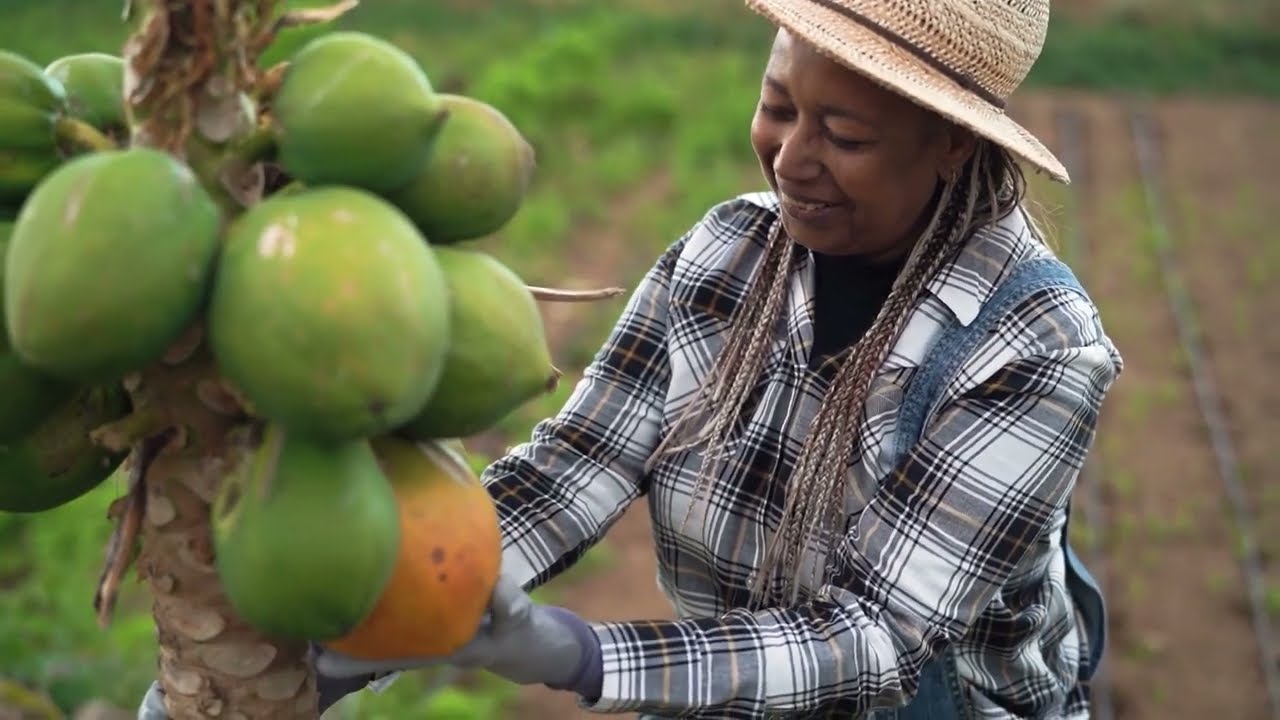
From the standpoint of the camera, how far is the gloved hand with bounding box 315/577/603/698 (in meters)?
1.32

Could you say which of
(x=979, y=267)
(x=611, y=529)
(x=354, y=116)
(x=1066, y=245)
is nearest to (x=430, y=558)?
(x=354, y=116)

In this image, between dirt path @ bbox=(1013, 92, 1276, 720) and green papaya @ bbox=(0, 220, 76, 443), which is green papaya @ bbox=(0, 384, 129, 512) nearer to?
green papaya @ bbox=(0, 220, 76, 443)

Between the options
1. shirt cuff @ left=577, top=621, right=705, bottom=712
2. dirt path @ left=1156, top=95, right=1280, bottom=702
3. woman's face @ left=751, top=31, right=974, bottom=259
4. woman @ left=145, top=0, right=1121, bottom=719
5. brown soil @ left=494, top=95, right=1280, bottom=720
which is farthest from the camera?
dirt path @ left=1156, top=95, right=1280, bottom=702

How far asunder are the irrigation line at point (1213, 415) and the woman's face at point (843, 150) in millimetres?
3240

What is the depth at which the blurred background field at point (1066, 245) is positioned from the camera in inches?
171

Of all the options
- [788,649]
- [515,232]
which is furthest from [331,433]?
[515,232]

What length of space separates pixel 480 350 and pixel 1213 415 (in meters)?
5.78

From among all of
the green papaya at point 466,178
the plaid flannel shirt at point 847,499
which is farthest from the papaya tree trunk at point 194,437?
the plaid flannel shirt at point 847,499

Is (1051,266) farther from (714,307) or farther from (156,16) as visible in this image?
(156,16)

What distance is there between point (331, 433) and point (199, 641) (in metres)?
0.30

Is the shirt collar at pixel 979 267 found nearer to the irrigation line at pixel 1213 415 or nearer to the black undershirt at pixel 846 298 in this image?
the black undershirt at pixel 846 298

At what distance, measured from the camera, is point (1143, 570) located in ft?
16.9

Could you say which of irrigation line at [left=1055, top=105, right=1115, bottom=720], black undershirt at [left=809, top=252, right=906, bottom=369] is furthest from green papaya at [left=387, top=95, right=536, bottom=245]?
irrigation line at [left=1055, top=105, right=1115, bottom=720]

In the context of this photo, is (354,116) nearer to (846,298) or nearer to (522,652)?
(522,652)
